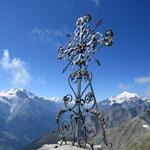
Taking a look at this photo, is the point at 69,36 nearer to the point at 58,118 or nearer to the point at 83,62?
Answer: the point at 83,62

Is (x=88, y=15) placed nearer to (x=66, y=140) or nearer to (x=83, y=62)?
(x=83, y=62)

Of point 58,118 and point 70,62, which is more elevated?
point 70,62

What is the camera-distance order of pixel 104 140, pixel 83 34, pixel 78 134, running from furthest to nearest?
pixel 83 34 → pixel 78 134 → pixel 104 140

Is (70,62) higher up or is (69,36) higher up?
(69,36)

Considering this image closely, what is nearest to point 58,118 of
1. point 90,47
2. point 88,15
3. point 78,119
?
point 78,119

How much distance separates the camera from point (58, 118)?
36.8 ft

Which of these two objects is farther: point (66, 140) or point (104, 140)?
point (66, 140)

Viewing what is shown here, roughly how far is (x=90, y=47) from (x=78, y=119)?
2.41m

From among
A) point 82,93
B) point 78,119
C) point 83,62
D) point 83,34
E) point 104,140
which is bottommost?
point 104,140

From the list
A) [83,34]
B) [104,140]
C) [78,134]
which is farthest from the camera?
[83,34]

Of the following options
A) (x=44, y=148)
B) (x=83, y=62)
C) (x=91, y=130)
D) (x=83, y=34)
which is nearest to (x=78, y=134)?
(x=91, y=130)

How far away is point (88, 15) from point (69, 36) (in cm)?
111

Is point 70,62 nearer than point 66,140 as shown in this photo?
No

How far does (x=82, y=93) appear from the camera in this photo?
11.2 meters
